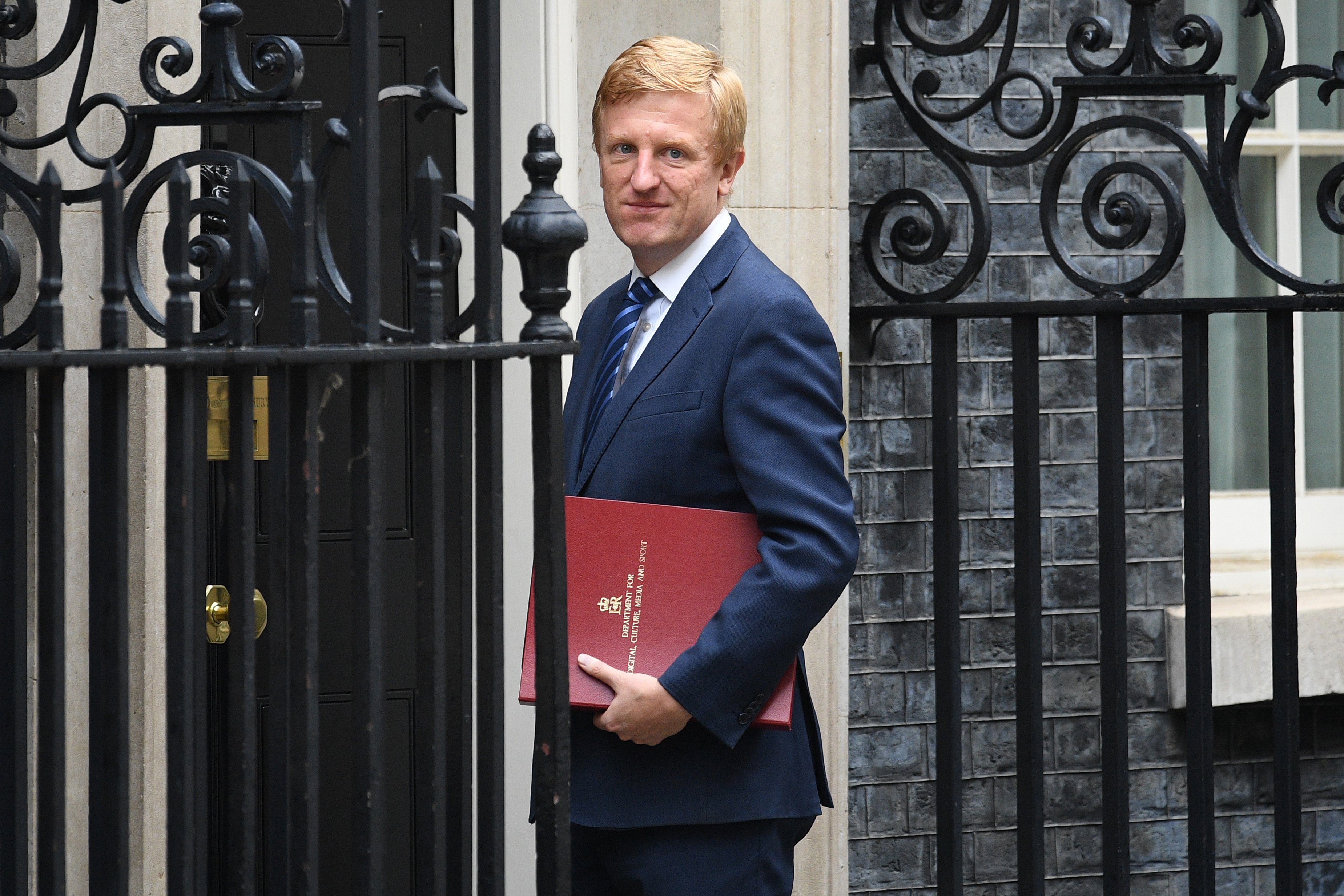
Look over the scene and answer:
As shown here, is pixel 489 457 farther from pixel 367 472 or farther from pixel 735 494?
pixel 735 494

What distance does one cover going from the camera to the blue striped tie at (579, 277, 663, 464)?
2314mm

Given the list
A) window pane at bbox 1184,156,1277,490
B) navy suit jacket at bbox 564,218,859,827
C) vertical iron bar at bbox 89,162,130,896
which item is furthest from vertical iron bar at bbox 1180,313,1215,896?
vertical iron bar at bbox 89,162,130,896

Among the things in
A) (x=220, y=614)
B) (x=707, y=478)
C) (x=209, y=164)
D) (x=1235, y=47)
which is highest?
(x=1235, y=47)

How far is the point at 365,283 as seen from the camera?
1739 millimetres

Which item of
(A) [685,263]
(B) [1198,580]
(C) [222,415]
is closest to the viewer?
(A) [685,263]

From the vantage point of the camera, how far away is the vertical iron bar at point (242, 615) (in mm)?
1713

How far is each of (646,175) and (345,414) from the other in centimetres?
191

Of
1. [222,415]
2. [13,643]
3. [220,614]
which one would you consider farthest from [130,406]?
[13,643]

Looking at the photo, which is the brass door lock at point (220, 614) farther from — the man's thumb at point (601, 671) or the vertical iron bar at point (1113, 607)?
the vertical iron bar at point (1113, 607)

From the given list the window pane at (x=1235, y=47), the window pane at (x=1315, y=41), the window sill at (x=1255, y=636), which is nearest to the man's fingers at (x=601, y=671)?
the window sill at (x=1255, y=636)

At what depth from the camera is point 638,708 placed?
6.80 feet

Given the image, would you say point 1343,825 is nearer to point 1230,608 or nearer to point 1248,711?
point 1248,711

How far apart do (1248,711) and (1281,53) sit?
230cm

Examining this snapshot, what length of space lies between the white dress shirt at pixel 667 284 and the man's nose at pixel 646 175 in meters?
0.14
